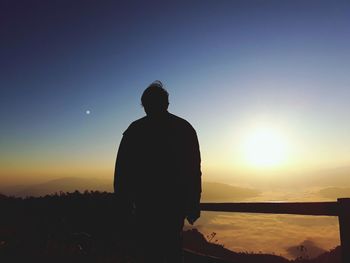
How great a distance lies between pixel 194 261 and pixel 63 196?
9459mm

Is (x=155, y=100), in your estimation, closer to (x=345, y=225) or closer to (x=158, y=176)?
(x=158, y=176)

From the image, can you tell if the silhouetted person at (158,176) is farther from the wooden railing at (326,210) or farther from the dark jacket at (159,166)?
the wooden railing at (326,210)

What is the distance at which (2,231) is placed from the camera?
9.41m

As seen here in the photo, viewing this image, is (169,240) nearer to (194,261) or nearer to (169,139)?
(169,139)

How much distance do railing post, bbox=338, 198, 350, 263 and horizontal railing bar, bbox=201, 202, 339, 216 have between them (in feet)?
0.16

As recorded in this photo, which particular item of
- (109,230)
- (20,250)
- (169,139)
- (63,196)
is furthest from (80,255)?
(63,196)

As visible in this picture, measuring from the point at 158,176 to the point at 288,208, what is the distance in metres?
1.44

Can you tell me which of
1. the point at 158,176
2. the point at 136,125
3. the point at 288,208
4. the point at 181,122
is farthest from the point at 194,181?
the point at 288,208

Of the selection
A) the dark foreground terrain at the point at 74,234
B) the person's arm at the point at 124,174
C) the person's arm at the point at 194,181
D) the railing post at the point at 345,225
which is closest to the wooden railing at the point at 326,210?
the railing post at the point at 345,225

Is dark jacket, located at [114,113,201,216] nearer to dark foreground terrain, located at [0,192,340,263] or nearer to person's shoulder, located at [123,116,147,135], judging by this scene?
person's shoulder, located at [123,116,147,135]

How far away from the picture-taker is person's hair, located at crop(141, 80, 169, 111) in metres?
3.86

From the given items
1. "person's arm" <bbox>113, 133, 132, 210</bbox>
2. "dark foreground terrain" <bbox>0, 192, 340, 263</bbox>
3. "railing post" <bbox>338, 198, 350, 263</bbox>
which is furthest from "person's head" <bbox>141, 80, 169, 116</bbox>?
"railing post" <bbox>338, 198, 350, 263</bbox>

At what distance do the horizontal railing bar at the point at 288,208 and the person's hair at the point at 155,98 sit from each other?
64.2 inches

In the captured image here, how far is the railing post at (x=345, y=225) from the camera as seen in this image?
3.38 m
